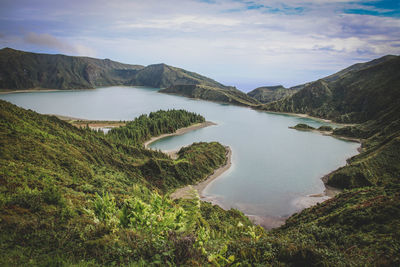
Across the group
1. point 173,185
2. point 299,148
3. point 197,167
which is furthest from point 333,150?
point 173,185

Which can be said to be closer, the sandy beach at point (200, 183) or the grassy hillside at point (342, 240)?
the grassy hillside at point (342, 240)

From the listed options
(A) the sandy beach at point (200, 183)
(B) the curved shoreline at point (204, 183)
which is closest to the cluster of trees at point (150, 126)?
(A) the sandy beach at point (200, 183)

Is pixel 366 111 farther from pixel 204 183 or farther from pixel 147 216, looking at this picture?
pixel 147 216

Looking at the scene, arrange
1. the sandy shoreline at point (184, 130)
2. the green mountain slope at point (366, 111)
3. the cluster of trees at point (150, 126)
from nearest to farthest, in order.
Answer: the green mountain slope at point (366, 111), the cluster of trees at point (150, 126), the sandy shoreline at point (184, 130)

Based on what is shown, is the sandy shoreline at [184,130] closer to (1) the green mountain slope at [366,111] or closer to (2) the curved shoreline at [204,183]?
(2) the curved shoreline at [204,183]

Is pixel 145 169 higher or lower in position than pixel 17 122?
lower

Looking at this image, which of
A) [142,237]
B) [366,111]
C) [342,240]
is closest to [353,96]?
[366,111]

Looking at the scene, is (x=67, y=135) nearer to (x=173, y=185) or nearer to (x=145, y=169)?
(x=145, y=169)
